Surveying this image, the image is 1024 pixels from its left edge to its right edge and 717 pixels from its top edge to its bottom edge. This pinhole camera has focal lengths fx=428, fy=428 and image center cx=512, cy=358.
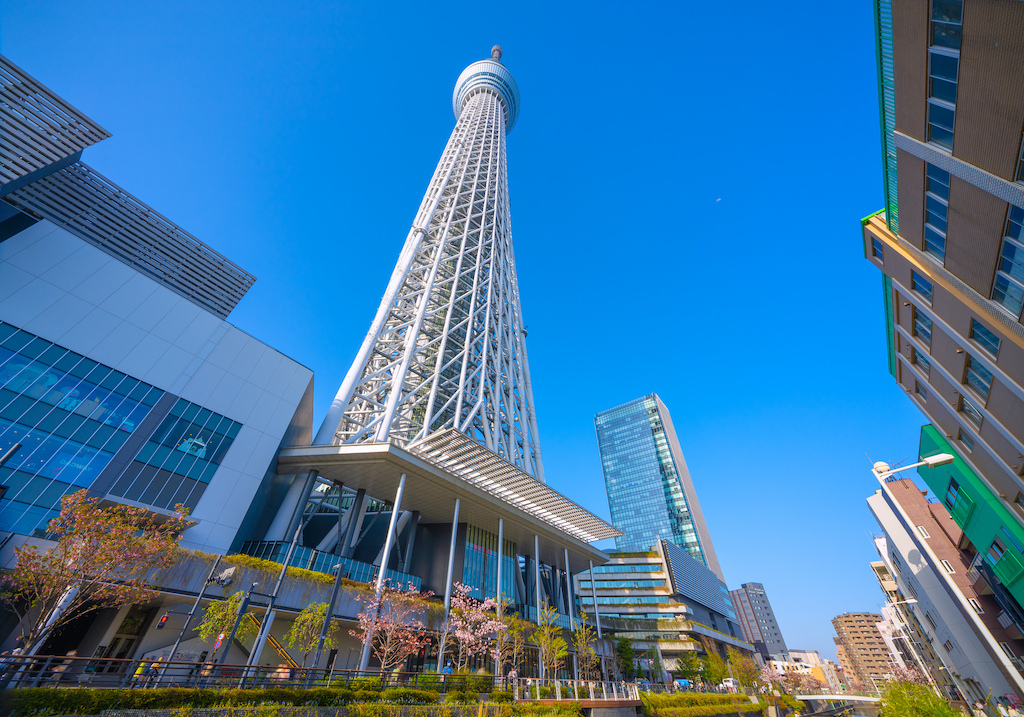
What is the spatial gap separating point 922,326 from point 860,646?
642ft

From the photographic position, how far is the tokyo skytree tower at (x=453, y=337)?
40562mm

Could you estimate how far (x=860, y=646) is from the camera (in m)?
154

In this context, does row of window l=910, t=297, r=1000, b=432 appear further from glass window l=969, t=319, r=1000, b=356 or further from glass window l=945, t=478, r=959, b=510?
glass window l=945, t=478, r=959, b=510

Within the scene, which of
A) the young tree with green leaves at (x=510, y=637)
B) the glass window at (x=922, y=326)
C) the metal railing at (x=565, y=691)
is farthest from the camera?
the young tree with green leaves at (x=510, y=637)

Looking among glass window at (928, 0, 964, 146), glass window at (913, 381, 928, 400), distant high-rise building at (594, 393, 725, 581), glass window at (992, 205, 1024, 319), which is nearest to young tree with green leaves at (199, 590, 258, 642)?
glass window at (992, 205, 1024, 319)

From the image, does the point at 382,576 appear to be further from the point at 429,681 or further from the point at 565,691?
the point at 565,691

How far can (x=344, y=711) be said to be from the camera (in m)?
13.7

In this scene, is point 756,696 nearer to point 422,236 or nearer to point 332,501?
point 332,501

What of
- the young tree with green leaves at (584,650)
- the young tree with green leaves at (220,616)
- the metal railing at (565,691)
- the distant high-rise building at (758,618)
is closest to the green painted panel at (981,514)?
the metal railing at (565,691)

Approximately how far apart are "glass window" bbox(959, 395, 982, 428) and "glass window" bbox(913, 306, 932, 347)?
3.58 meters

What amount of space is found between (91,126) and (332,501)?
32.3 m

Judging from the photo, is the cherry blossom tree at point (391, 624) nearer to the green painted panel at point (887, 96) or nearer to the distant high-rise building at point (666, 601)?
the green painted panel at point (887, 96)

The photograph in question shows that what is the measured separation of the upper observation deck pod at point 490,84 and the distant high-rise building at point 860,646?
197m

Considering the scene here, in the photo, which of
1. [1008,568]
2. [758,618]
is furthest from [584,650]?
[758,618]
